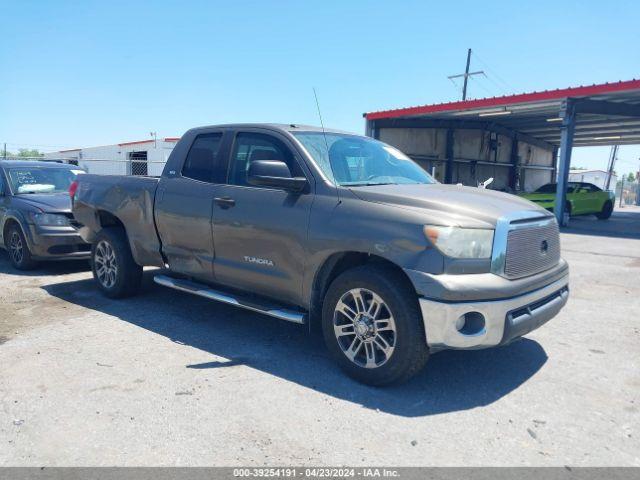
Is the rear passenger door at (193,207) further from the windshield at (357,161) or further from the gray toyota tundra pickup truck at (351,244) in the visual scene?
the windshield at (357,161)

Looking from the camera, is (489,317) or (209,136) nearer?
(489,317)

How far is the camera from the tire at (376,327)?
3.54m

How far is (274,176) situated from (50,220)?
4.87 meters

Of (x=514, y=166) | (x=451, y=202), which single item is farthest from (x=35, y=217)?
(x=514, y=166)

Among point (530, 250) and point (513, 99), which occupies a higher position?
point (513, 99)

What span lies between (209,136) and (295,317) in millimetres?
2200

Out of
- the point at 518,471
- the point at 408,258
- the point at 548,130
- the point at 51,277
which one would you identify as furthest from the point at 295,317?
the point at 548,130

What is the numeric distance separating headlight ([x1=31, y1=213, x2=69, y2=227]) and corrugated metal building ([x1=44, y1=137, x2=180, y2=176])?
1666cm

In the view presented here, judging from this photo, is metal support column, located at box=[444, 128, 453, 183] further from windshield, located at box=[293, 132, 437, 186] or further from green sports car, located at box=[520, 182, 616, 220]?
windshield, located at box=[293, 132, 437, 186]

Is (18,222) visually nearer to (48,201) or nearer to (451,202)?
(48,201)

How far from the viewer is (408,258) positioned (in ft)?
11.5

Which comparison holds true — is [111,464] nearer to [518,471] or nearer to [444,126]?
[518,471]

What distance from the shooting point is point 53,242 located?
7320mm

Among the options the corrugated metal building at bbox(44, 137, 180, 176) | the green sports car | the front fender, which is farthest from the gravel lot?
the corrugated metal building at bbox(44, 137, 180, 176)
